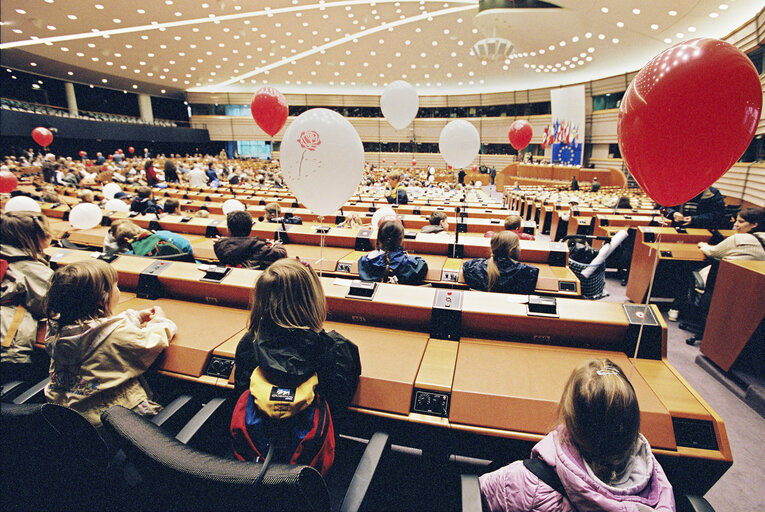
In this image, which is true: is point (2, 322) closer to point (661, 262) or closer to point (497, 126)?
point (661, 262)

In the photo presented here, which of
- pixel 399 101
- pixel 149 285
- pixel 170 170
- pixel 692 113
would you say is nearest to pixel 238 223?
pixel 149 285

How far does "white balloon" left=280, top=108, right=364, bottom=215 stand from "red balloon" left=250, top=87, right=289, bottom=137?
117 inches

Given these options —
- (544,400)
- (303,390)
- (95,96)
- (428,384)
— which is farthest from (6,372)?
(95,96)

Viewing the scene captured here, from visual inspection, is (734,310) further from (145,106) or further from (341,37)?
(145,106)

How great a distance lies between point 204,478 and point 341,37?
18132 millimetres

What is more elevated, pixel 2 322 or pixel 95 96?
pixel 95 96

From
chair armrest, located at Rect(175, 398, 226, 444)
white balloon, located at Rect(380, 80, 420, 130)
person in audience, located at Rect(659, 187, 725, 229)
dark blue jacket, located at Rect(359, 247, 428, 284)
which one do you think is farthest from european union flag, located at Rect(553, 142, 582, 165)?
chair armrest, located at Rect(175, 398, 226, 444)

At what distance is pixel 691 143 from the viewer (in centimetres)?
143

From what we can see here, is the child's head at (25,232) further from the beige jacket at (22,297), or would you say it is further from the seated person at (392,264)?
the seated person at (392,264)

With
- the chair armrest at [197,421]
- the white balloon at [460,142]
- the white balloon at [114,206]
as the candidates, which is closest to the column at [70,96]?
the white balloon at [114,206]

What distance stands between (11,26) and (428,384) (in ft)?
64.1

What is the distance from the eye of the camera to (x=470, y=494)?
1077mm

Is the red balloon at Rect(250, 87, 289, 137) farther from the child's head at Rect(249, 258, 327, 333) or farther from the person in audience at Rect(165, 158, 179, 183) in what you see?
the person in audience at Rect(165, 158, 179, 183)

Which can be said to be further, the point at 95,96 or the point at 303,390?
the point at 95,96
